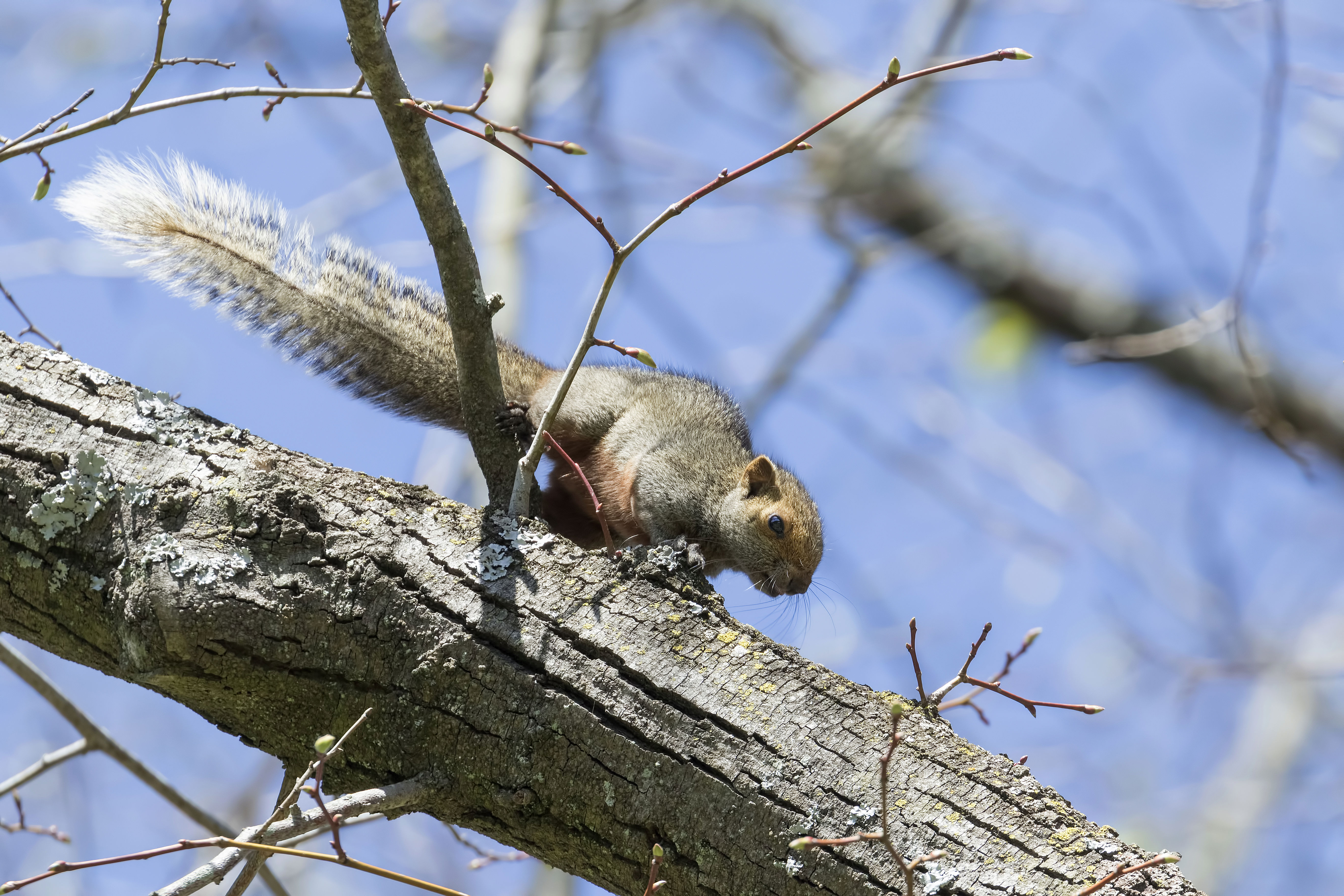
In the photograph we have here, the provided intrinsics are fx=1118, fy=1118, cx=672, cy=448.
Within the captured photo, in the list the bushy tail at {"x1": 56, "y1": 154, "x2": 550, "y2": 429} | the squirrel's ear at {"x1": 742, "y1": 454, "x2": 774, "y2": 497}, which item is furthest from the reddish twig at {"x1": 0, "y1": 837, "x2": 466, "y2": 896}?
the squirrel's ear at {"x1": 742, "y1": 454, "x2": 774, "y2": 497}

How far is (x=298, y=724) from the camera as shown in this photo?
8.15 ft

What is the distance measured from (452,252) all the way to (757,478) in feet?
6.83

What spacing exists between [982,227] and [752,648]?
6710 mm

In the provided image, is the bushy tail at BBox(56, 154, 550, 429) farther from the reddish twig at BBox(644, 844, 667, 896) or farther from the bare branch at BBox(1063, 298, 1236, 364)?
the bare branch at BBox(1063, 298, 1236, 364)

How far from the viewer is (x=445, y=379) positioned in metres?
3.94

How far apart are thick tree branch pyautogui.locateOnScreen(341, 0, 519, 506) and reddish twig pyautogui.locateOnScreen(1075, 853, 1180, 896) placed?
1608 millimetres

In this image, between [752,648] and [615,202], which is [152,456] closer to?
[752,648]

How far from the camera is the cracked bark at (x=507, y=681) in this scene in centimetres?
227

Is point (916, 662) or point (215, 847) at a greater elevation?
point (916, 662)

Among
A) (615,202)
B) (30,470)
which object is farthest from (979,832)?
(615,202)

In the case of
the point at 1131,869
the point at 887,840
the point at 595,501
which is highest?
the point at 595,501

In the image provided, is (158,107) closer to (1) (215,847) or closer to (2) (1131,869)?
(1) (215,847)

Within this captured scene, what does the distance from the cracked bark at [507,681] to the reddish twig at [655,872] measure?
0.03 m

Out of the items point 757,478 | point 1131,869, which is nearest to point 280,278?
point 757,478
